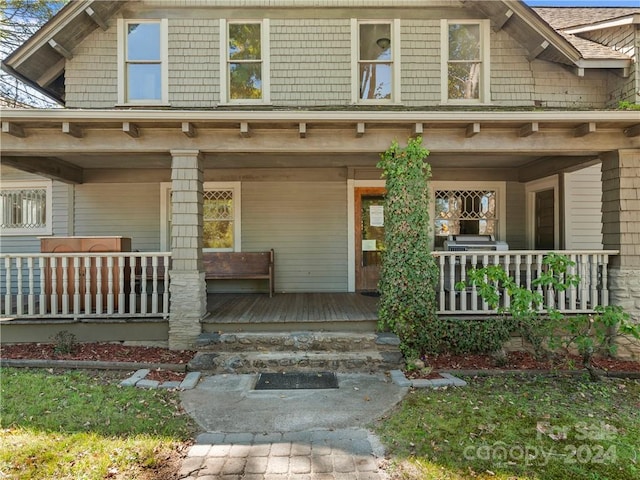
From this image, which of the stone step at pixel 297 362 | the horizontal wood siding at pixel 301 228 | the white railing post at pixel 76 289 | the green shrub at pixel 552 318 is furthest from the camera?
the horizontal wood siding at pixel 301 228

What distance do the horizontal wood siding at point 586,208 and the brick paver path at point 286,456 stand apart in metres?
5.92

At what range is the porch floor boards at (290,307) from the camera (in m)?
4.64

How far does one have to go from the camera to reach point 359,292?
6762mm

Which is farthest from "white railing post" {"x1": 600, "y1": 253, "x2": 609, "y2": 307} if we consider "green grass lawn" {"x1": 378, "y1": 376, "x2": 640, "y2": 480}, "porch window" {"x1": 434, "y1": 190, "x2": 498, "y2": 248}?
"porch window" {"x1": 434, "y1": 190, "x2": 498, "y2": 248}

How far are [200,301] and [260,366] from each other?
1138 mm

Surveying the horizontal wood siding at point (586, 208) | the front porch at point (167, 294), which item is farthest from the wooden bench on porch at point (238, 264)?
the horizontal wood siding at point (586, 208)

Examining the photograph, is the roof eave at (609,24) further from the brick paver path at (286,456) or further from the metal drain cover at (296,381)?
the brick paver path at (286,456)

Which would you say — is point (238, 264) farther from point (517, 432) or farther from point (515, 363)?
point (517, 432)

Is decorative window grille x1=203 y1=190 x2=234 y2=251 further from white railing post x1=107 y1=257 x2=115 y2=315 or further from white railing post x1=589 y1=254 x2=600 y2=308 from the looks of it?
white railing post x1=589 y1=254 x2=600 y2=308

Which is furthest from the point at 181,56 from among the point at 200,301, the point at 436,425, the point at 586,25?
the point at 586,25

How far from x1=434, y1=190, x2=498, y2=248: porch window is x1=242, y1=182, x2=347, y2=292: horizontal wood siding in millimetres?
1881

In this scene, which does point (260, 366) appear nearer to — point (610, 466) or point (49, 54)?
point (610, 466)

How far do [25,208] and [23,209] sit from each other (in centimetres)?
4

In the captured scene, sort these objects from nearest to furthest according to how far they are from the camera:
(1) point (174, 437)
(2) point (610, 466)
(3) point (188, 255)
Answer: (2) point (610, 466), (1) point (174, 437), (3) point (188, 255)
